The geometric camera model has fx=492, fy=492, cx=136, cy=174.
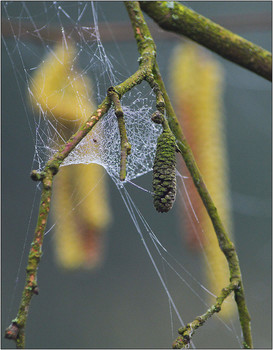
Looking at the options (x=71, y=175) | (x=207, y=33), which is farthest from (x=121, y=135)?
(x=71, y=175)

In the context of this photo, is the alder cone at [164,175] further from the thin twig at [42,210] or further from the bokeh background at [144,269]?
the bokeh background at [144,269]

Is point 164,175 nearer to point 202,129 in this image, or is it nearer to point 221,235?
point 221,235

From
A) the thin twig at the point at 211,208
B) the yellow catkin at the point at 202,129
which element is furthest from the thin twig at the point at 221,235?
the yellow catkin at the point at 202,129

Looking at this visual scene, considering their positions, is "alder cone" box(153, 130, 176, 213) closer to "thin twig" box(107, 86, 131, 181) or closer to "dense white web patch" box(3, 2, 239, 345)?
"thin twig" box(107, 86, 131, 181)

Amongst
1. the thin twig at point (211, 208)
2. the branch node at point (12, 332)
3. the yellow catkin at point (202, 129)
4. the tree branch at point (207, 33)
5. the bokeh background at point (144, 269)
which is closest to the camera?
the branch node at point (12, 332)

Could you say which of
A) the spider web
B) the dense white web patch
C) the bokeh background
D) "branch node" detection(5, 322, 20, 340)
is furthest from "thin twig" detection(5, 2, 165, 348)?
the bokeh background

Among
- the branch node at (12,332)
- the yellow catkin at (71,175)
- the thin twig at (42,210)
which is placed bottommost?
the branch node at (12,332)
